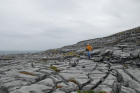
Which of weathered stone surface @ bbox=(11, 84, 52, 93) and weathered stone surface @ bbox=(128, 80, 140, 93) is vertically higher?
weathered stone surface @ bbox=(11, 84, 52, 93)

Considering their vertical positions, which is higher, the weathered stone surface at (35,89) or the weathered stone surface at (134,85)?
the weathered stone surface at (35,89)

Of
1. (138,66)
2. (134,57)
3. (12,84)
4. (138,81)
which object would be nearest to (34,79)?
(12,84)

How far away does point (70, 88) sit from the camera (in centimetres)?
800

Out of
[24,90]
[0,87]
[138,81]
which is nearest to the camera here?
[24,90]

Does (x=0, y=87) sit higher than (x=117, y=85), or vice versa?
(x=0, y=87)

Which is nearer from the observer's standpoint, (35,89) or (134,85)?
(35,89)

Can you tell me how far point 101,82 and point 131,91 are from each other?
259 cm

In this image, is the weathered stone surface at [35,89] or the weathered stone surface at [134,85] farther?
the weathered stone surface at [134,85]

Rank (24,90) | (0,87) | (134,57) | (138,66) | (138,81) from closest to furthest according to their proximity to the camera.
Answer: (24,90) → (0,87) → (138,81) → (138,66) → (134,57)

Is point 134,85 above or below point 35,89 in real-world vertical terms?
below

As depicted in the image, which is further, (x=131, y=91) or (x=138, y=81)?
(x=138, y=81)

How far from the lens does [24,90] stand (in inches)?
→ 289

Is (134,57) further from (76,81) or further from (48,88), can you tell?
(48,88)

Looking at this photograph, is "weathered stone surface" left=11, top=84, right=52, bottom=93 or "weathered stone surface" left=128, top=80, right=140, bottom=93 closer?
"weathered stone surface" left=11, top=84, right=52, bottom=93
